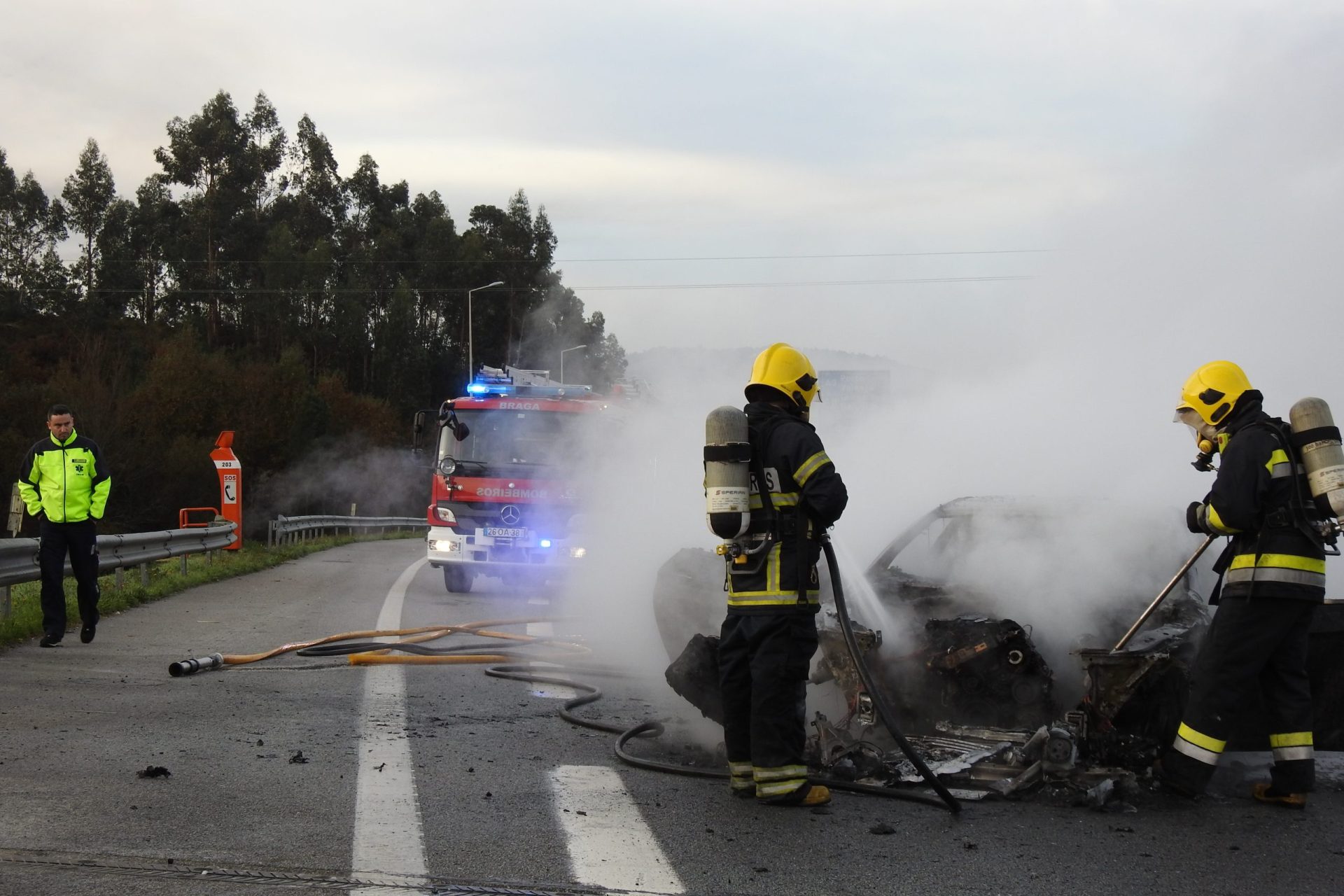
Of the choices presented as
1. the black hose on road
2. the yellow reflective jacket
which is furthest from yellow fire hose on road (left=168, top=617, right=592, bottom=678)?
the yellow reflective jacket

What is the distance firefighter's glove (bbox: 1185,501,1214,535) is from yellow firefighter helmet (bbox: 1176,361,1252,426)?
1.21 ft

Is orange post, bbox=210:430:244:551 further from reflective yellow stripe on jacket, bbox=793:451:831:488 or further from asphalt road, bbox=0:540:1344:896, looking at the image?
reflective yellow stripe on jacket, bbox=793:451:831:488

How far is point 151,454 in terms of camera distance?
1432 inches

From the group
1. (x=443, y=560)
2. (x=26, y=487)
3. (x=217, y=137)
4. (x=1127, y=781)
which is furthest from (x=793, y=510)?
(x=217, y=137)

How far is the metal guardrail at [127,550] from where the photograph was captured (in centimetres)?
1002

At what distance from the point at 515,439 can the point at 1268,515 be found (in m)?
10.0

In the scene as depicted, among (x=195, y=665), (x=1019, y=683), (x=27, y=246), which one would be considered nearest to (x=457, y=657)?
(x=195, y=665)

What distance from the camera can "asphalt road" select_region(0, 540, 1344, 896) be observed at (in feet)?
13.0

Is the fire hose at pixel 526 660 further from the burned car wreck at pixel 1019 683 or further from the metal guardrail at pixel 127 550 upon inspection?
the metal guardrail at pixel 127 550

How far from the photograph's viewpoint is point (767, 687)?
505 centimetres

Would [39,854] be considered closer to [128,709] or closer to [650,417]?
[128,709]

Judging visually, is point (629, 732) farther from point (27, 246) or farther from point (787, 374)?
point (27, 246)

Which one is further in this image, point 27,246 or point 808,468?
point 27,246

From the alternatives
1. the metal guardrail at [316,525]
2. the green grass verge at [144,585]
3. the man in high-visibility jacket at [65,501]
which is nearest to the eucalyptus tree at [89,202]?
the metal guardrail at [316,525]
